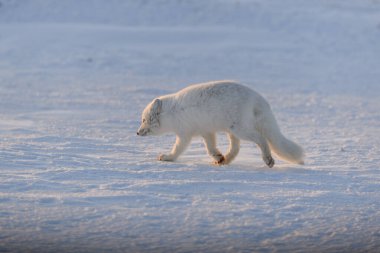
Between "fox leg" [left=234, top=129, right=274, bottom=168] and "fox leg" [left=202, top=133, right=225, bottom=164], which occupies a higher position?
"fox leg" [left=202, top=133, right=225, bottom=164]

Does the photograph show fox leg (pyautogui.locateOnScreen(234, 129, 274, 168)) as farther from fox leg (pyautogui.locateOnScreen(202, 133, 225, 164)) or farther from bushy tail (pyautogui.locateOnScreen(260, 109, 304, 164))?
fox leg (pyautogui.locateOnScreen(202, 133, 225, 164))

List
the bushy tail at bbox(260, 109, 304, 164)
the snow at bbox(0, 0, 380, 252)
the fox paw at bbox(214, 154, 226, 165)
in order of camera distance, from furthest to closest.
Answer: the fox paw at bbox(214, 154, 226, 165) < the bushy tail at bbox(260, 109, 304, 164) < the snow at bbox(0, 0, 380, 252)

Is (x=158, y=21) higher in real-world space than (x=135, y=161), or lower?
higher

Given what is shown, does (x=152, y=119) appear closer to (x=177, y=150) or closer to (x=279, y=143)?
(x=177, y=150)

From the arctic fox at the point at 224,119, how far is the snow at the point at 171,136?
219 millimetres

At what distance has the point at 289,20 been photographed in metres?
17.7

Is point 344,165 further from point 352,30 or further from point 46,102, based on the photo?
point 352,30

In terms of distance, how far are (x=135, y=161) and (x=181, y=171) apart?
64 cm

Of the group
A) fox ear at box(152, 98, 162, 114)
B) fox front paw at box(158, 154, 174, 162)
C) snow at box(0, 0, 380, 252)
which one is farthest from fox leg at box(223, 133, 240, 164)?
fox ear at box(152, 98, 162, 114)

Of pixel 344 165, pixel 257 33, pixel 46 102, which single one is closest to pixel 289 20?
pixel 257 33

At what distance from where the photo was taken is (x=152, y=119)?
23.2 feet

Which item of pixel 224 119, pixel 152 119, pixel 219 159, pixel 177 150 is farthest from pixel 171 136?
pixel 224 119

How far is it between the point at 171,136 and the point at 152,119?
164cm

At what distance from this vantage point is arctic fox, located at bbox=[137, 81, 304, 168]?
6.36 m
